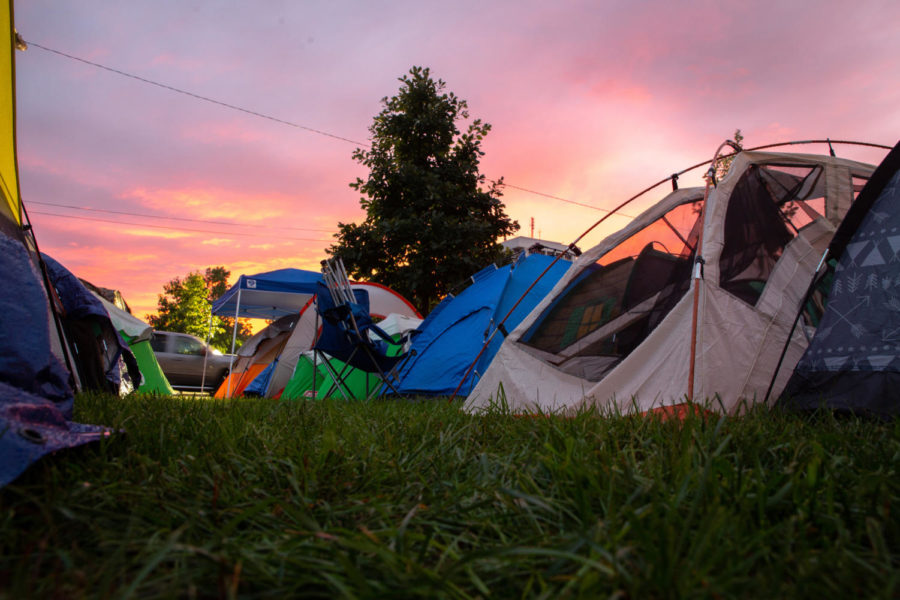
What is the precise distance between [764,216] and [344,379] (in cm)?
427

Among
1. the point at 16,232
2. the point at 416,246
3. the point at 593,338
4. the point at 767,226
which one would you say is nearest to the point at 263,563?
the point at 16,232

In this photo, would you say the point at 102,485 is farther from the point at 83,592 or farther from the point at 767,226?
the point at 767,226

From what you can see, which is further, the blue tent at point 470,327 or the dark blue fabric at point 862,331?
the blue tent at point 470,327

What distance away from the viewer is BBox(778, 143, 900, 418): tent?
1.98m

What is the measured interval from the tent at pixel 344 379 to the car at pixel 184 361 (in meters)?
7.91

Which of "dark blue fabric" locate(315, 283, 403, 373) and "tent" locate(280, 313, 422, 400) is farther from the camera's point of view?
"tent" locate(280, 313, 422, 400)

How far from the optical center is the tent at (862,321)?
1979 millimetres

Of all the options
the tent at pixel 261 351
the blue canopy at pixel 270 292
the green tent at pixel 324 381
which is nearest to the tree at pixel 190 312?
the blue canopy at pixel 270 292

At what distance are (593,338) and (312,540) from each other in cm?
257

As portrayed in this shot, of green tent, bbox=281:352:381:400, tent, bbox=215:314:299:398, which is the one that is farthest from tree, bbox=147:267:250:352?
green tent, bbox=281:352:381:400

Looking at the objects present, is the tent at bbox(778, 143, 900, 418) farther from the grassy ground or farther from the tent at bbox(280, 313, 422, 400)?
the tent at bbox(280, 313, 422, 400)

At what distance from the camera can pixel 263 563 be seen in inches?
29.7

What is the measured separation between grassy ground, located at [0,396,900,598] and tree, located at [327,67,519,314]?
959cm

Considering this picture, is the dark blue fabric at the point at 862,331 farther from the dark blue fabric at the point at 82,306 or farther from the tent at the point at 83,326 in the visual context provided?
the dark blue fabric at the point at 82,306
